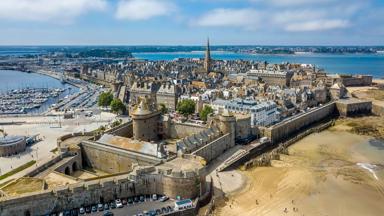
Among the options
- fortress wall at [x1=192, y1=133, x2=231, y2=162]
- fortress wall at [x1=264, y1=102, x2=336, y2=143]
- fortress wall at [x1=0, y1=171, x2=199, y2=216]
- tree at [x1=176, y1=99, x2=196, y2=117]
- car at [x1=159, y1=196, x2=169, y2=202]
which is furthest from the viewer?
tree at [x1=176, y1=99, x2=196, y2=117]

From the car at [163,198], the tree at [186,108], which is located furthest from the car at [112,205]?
the tree at [186,108]

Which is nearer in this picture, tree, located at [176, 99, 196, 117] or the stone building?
tree, located at [176, 99, 196, 117]

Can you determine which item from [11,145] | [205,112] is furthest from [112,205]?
[205,112]

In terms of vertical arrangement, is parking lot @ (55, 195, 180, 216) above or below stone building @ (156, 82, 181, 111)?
below

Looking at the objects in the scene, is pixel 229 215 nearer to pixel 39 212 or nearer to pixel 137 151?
pixel 137 151

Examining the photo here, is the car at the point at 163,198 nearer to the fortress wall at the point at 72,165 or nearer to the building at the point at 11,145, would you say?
the fortress wall at the point at 72,165

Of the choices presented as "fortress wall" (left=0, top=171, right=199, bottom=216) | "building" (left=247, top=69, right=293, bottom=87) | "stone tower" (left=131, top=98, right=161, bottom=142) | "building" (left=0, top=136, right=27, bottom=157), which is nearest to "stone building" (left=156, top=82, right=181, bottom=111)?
"stone tower" (left=131, top=98, right=161, bottom=142)

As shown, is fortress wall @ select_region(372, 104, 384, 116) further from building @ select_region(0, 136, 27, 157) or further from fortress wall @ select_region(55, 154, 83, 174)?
building @ select_region(0, 136, 27, 157)
